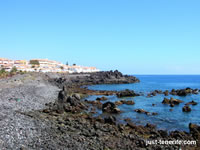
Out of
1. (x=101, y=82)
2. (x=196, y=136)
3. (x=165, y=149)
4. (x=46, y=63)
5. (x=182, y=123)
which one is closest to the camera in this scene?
(x=165, y=149)

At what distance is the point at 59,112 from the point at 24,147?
10920 mm

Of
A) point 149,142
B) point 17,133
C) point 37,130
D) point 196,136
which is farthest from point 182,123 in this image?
point 17,133

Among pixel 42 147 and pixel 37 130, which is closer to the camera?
pixel 42 147

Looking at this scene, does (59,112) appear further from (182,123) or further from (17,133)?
(182,123)

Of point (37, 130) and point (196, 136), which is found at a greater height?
point (37, 130)

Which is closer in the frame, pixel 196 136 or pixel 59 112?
pixel 196 136

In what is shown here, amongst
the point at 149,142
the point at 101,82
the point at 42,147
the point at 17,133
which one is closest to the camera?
the point at 42,147

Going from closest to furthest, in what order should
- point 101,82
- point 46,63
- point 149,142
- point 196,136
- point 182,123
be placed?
point 149,142 → point 196,136 → point 182,123 → point 101,82 → point 46,63

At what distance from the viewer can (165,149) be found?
12.0 m

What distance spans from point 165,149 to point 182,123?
30.7ft

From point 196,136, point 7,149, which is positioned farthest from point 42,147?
point 196,136

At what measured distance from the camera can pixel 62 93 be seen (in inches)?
1077

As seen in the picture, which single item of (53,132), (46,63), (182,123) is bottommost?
(182,123)

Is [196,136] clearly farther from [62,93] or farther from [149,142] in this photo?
[62,93]
